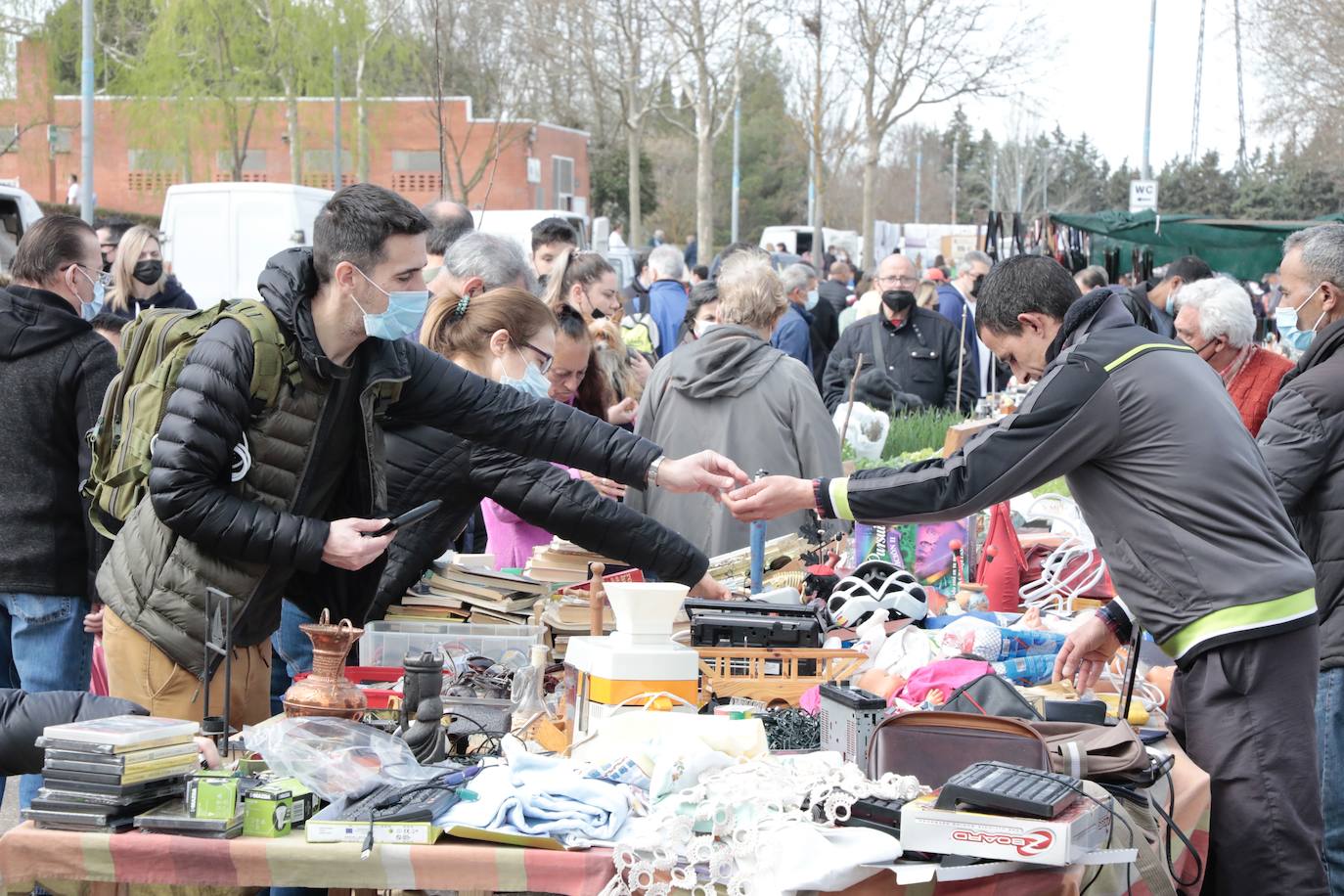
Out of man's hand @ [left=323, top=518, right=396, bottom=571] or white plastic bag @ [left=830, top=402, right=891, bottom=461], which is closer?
man's hand @ [left=323, top=518, right=396, bottom=571]

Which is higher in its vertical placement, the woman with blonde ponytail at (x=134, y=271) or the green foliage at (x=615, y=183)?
the green foliage at (x=615, y=183)

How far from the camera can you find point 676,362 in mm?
5766

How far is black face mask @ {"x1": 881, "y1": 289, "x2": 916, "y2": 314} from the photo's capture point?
10109 millimetres

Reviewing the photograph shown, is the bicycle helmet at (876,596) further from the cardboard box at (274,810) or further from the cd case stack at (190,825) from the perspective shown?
the cd case stack at (190,825)

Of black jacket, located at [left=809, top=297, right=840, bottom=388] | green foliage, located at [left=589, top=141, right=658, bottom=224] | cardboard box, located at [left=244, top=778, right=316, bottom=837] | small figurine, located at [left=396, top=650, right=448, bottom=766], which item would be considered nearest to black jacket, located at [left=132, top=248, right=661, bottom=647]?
small figurine, located at [left=396, top=650, right=448, bottom=766]

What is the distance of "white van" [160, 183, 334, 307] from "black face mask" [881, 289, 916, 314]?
7920 mm

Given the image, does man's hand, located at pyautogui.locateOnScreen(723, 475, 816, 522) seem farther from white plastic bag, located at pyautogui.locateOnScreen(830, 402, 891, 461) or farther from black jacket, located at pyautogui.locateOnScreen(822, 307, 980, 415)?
black jacket, located at pyautogui.locateOnScreen(822, 307, 980, 415)

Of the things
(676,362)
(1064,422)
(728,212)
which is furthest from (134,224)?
(728,212)

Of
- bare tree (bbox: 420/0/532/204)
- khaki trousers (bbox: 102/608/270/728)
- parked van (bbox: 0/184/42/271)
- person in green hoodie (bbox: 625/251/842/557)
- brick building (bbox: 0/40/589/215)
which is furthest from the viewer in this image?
brick building (bbox: 0/40/589/215)

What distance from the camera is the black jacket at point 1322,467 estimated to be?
4.12 m

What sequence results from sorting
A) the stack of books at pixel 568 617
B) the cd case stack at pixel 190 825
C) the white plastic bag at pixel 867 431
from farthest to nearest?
1. the white plastic bag at pixel 867 431
2. the stack of books at pixel 568 617
3. the cd case stack at pixel 190 825

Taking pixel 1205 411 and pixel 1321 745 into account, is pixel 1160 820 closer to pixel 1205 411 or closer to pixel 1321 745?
pixel 1205 411

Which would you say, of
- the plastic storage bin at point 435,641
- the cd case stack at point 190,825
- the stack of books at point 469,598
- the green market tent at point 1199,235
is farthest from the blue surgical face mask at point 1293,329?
the green market tent at point 1199,235

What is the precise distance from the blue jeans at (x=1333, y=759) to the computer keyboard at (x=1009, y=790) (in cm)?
183
